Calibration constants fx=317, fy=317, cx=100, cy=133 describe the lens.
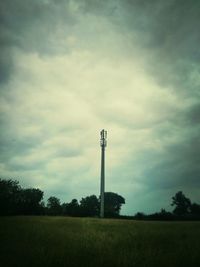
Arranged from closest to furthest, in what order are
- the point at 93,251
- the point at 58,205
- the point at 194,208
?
1. the point at 93,251
2. the point at 194,208
3. the point at 58,205

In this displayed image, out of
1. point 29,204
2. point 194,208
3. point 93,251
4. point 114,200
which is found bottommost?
point 93,251

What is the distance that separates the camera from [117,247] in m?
19.7

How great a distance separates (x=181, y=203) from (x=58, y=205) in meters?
47.8

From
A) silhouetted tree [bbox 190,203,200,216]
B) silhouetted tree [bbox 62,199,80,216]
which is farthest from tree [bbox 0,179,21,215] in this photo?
silhouetted tree [bbox 190,203,200,216]

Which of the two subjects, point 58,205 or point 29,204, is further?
point 58,205

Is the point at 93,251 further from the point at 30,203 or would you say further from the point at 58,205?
the point at 58,205

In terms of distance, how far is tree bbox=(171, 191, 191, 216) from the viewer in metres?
121

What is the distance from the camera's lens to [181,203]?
12244 centimetres

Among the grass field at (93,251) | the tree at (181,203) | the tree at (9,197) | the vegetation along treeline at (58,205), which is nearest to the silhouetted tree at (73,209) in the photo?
the vegetation along treeline at (58,205)

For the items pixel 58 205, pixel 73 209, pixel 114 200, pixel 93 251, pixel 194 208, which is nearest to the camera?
pixel 93 251

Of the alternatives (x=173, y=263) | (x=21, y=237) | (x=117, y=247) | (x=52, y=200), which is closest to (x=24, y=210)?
(x=52, y=200)

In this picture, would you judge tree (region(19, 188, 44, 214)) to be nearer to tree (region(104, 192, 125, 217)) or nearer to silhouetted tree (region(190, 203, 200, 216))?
silhouetted tree (region(190, 203, 200, 216))

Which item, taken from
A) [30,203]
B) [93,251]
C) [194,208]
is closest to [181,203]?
[194,208]

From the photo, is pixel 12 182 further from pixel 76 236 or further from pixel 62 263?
pixel 62 263
